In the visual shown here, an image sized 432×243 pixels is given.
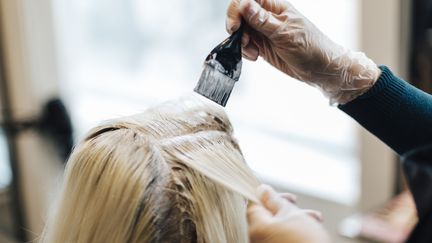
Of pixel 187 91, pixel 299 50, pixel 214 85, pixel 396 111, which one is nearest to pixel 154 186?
pixel 214 85

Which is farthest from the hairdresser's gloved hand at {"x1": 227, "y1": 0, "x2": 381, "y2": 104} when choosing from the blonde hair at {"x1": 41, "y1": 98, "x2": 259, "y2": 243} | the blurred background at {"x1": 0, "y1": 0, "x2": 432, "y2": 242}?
the blurred background at {"x1": 0, "y1": 0, "x2": 432, "y2": 242}

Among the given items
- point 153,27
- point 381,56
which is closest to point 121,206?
point 381,56

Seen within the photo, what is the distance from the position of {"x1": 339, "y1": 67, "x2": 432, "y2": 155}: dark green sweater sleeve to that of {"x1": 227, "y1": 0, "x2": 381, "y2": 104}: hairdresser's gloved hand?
0.05ft

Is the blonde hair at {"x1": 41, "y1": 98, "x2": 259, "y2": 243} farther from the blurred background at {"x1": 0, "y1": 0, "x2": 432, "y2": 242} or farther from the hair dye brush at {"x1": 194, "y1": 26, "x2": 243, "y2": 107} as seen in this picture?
the blurred background at {"x1": 0, "y1": 0, "x2": 432, "y2": 242}

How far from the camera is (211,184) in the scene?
0.76 meters

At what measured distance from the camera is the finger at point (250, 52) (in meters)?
0.83

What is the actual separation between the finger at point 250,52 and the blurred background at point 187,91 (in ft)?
2.24

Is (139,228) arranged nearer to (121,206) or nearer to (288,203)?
(121,206)

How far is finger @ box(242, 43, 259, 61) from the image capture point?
83 centimetres

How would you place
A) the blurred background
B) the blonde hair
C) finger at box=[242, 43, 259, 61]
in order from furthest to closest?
the blurred background < finger at box=[242, 43, 259, 61] < the blonde hair

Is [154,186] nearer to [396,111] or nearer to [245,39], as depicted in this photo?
[245,39]

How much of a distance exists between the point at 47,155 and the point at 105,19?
62 centimetres

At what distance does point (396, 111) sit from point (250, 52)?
0.24 m

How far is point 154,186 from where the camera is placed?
0.73 meters
